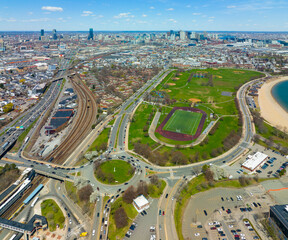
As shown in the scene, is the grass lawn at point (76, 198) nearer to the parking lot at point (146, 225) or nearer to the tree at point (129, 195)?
the tree at point (129, 195)

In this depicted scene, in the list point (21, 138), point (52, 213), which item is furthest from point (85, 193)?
point (21, 138)

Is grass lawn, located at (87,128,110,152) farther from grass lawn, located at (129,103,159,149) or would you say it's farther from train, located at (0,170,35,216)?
train, located at (0,170,35,216)

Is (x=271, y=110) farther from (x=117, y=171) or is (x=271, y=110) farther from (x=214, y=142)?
(x=117, y=171)

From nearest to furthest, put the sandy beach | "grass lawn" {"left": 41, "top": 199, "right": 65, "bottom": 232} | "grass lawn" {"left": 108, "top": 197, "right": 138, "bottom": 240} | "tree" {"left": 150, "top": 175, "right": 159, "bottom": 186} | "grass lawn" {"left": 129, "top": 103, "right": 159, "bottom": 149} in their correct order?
1. "grass lawn" {"left": 108, "top": 197, "right": 138, "bottom": 240}
2. "grass lawn" {"left": 41, "top": 199, "right": 65, "bottom": 232}
3. "tree" {"left": 150, "top": 175, "right": 159, "bottom": 186}
4. "grass lawn" {"left": 129, "top": 103, "right": 159, "bottom": 149}
5. the sandy beach

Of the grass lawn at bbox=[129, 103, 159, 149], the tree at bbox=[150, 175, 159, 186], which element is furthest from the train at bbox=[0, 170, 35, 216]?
the tree at bbox=[150, 175, 159, 186]

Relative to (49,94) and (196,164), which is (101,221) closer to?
(196,164)

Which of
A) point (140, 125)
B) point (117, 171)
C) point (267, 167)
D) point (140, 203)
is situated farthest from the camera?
point (140, 125)
